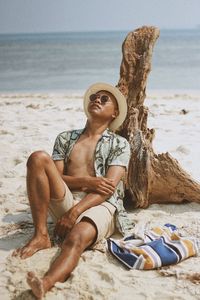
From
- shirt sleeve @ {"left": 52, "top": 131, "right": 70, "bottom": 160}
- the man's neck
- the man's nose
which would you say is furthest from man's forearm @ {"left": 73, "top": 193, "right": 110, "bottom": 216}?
the man's nose

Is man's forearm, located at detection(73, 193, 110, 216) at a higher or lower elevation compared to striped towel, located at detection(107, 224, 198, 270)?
higher

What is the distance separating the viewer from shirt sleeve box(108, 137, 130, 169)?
3519 millimetres

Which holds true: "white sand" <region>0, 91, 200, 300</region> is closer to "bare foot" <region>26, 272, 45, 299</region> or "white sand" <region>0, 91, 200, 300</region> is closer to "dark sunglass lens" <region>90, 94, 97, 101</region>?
"bare foot" <region>26, 272, 45, 299</region>

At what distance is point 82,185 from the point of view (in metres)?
3.51

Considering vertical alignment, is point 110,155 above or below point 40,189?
above

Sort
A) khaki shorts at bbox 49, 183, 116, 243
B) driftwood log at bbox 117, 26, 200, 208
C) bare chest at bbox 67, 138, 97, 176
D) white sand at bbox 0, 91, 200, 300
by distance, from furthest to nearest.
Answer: driftwood log at bbox 117, 26, 200, 208 → bare chest at bbox 67, 138, 97, 176 → khaki shorts at bbox 49, 183, 116, 243 → white sand at bbox 0, 91, 200, 300

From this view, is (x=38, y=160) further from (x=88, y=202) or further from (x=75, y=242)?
(x=75, y=242)

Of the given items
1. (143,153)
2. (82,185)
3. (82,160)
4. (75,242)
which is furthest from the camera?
(143,153)

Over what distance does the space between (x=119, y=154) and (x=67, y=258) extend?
1.04 meters

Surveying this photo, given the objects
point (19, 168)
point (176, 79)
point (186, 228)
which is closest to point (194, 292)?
point (186, 228)

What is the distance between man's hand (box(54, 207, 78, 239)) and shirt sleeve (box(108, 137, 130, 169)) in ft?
1.77

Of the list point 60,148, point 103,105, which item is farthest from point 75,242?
point 103,105

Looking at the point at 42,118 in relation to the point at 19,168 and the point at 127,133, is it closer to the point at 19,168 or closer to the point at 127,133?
the point at 19,168

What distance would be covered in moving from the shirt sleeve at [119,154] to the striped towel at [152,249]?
2.07ft
